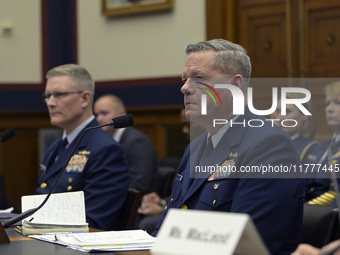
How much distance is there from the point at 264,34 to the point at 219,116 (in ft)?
12.6

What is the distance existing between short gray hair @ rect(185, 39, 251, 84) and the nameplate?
1.19m

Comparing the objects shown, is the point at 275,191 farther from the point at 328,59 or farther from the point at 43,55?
the point at 43,55

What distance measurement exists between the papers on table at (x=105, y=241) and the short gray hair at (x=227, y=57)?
0.73m

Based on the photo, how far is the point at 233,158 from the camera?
7.95ft

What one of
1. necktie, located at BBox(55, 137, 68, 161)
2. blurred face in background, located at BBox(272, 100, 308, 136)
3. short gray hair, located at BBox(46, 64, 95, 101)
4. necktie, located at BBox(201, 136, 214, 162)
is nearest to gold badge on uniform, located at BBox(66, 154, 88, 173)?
necktie, located at BBox(55, 137, 68, 161)

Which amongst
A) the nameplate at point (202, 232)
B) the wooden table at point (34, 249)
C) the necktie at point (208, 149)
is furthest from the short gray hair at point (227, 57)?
the nameplate at point (202, 232)

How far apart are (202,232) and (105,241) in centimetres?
89

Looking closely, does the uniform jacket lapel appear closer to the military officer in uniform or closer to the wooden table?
the military officer in uniform

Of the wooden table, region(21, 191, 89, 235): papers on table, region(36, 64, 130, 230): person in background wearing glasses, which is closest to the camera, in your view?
the wooden table

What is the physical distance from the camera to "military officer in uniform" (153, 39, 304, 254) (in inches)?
86.5

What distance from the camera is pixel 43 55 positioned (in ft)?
24.5

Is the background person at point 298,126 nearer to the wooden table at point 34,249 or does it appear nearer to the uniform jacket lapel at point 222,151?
the uniform jacket lapel at point 222,151

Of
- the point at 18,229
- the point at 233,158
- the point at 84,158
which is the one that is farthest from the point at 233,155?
the point at 84,158

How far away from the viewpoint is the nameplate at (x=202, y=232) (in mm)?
1339
